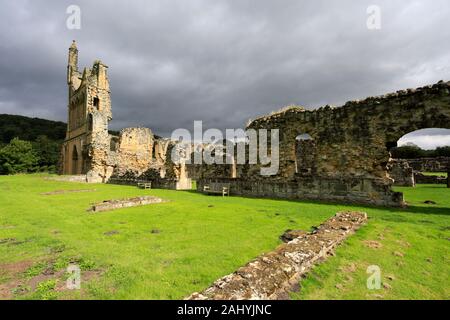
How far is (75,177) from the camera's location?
25703 millimetres

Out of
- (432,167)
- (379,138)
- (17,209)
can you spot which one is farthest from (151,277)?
(432,167)

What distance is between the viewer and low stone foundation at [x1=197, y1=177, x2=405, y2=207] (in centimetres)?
1123

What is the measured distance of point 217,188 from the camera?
16703 millimetres

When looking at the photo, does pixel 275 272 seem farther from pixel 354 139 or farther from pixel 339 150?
pixel 339 150

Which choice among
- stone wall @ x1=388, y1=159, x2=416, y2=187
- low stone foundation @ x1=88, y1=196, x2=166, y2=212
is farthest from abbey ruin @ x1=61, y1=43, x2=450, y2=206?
stone wall @ x1=388, y1=159, x2=416, y2=187

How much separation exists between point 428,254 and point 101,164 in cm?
3054

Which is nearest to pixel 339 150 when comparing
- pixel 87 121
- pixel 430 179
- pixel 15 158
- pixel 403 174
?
pixel 403 174


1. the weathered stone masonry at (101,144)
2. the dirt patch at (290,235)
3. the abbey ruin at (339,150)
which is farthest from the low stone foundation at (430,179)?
the weathered stone masonry at (101,144)

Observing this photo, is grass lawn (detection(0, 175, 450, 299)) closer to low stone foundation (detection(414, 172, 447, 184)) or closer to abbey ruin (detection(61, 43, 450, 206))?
abbey ruin (detection(61, 43, 450, 206))

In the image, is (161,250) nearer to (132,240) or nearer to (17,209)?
(132,240)

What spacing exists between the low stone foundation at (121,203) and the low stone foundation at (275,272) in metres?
7.77

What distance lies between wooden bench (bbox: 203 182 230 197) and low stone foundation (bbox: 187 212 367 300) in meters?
10.7

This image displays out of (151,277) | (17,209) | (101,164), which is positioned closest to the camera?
(151,277)

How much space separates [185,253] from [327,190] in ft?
33.5
